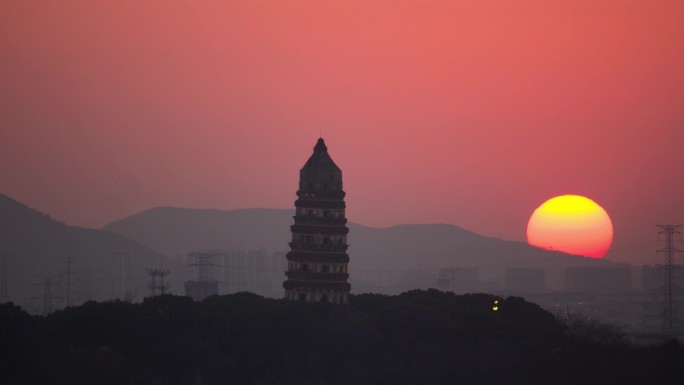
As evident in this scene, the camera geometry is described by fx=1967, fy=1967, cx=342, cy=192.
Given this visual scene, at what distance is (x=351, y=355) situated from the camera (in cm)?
13325

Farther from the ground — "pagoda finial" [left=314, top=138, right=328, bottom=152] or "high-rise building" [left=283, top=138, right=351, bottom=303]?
"pagoda finial" [left=314, top=138, right=328, bottom=152]

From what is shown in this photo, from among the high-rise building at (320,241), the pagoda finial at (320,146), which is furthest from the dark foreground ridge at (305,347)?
the pagoda finial at (320,146)

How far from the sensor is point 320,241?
454 ft

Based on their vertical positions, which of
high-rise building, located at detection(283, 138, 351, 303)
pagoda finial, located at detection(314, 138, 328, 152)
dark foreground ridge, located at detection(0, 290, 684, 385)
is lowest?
dark foreground ridge, located at detection(0, 290, 684, 385)

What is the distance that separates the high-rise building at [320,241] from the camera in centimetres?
13800

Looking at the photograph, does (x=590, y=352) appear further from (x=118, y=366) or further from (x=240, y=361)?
(x=118, y=366)

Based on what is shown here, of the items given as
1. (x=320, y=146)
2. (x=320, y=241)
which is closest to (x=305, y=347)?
(x=320, y=241)

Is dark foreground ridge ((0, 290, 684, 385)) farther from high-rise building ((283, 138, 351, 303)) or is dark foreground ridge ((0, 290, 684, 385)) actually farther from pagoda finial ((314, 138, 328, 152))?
pagoda finial ((314, 138, 328, 152))

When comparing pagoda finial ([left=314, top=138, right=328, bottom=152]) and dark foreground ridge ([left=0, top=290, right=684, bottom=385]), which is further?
pagoda finial ([left=314, top=138, right=328, bottom=152])

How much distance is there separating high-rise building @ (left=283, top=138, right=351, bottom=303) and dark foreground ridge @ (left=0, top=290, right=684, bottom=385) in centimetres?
158

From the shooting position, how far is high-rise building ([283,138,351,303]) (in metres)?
138

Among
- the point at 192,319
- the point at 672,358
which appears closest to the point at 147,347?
the point at 192,319

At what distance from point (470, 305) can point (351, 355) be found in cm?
1444

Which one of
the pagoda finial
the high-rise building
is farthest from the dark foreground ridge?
the pagoda finial
